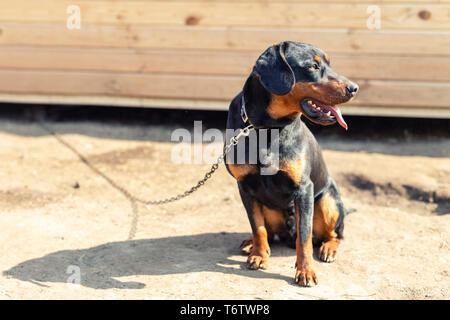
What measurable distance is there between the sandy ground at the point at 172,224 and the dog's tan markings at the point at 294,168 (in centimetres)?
75

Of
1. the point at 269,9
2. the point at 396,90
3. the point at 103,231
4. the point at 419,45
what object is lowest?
the point at 103,231

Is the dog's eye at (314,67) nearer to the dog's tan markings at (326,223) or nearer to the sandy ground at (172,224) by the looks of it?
the dog's tan markings at (326,223)

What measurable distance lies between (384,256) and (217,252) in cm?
135

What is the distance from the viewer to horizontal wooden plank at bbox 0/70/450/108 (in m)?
7.08

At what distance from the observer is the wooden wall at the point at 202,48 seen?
274 inches

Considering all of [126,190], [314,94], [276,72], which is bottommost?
[126,190]

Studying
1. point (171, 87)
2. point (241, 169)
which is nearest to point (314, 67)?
point (241, 169)

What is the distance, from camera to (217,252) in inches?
178

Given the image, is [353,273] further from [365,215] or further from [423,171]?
[423,171]

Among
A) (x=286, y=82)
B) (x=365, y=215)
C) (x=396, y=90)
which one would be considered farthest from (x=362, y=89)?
(x=286, y=82)

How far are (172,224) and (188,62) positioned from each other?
2.93 meters

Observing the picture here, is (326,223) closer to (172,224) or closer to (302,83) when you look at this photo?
(302,83)

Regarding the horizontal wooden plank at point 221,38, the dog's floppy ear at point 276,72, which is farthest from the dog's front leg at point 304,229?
the horizontal wooden plank at point 221,38

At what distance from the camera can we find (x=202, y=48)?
7379mm
